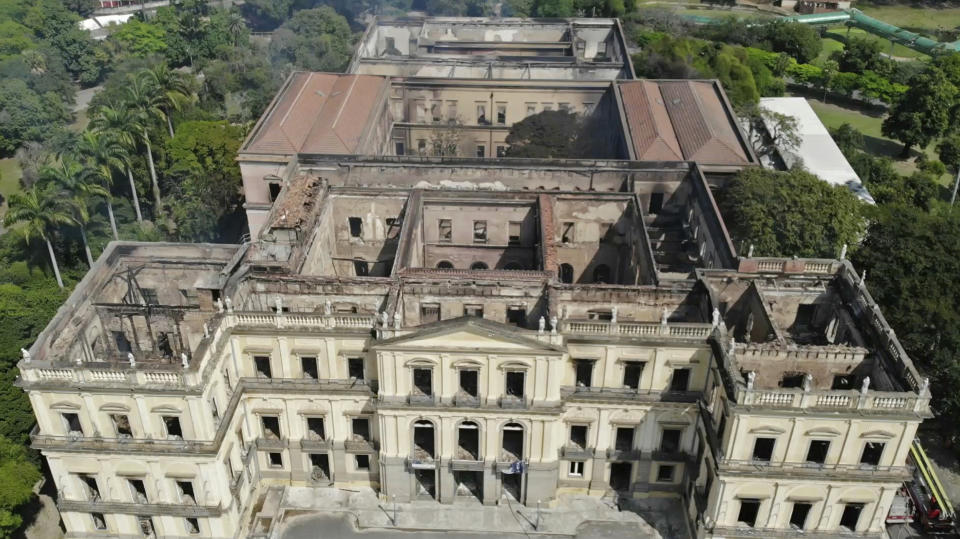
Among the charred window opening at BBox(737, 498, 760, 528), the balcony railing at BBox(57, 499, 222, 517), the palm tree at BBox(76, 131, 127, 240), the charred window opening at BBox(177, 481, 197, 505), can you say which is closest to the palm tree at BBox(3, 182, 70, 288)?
the palm tree at BBox(76, 131, 127, 240)

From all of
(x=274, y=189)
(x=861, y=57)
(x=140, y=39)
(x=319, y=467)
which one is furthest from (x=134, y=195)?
(x=861, y=57)

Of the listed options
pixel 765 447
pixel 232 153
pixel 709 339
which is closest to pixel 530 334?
pixel 709 339

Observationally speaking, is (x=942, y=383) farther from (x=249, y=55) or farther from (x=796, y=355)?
(x=249, y=55)

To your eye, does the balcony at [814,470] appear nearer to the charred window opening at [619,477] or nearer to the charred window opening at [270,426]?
the charred window opening at [619,477]

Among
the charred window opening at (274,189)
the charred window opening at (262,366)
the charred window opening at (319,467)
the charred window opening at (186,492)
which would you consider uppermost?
the charred window opening at (262,366)

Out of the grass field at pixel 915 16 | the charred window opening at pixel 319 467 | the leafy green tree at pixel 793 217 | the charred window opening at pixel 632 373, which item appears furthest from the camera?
the grass field at pixel 915 16

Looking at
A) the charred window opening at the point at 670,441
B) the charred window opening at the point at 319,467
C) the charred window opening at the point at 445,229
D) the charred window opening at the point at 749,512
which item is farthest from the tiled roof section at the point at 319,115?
the charred window opening at the point at 749,512
